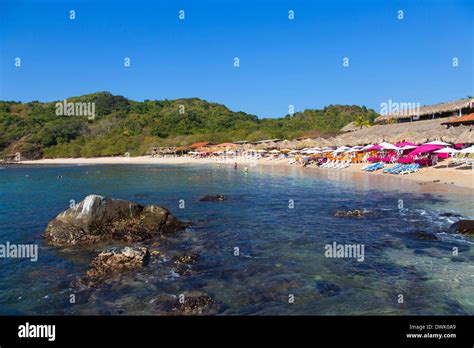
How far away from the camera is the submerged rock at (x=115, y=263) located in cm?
870

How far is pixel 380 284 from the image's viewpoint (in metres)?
7.90

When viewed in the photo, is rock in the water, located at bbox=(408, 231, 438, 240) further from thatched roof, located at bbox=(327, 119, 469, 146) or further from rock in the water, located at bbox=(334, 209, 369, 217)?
thatched roof, located at bbox=(327, 119, 469, 146)

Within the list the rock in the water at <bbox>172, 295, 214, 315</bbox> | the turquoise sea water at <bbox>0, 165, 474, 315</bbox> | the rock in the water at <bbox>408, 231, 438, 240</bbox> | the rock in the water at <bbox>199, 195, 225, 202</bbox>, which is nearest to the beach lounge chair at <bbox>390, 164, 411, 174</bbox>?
the turquoise sea water at <bbox>0, 165, 474, 315</bbox>

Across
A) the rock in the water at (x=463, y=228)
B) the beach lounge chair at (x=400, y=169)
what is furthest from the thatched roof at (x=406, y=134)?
the rock in the water at (x=463, y=228)

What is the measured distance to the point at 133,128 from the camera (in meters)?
111

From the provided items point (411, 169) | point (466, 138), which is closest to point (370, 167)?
point (411, 169)

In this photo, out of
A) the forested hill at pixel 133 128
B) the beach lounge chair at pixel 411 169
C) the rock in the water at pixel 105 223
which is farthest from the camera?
the forested hill at pixel 133 128

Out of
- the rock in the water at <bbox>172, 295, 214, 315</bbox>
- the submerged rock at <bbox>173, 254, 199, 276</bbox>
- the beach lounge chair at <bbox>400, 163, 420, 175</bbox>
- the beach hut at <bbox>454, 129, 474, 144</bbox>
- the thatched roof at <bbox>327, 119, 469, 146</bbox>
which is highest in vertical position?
the thatched roof at <bbox>327, 119, 469, 146</bbox>

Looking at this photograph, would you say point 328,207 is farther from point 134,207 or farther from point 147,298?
point 147,298

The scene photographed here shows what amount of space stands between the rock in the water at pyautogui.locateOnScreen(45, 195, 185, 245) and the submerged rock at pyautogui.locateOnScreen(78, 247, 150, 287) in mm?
2422

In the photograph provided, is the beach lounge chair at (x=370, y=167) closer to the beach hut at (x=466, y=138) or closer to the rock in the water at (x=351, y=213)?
the beach hut at (x=466, y=138)

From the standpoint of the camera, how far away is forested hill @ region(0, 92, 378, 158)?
93.9 metres

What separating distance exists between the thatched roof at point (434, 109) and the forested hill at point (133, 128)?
3151cm
